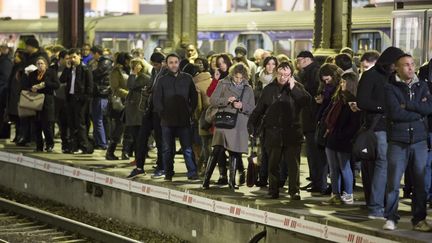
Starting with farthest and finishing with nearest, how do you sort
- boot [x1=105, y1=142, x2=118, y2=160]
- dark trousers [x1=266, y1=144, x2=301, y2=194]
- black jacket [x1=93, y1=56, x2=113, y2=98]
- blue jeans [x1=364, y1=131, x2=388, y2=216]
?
black jacket [x1=93, y1=56, x2=113, y2=98] → boot [x1=105, y1=142, x2=118, y2=160] → dark trousers [x1=266, y1=144, x2=301, y2=194] → blue jeans [x1=364, y1=131, x2=388, y2=216]

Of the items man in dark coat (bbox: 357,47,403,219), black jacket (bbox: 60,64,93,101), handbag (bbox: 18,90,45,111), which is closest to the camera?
man in dark coat (bbox: 357,47,403,219)

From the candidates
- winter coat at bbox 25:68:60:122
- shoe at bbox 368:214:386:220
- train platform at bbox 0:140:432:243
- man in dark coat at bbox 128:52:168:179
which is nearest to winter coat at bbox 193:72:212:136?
man in dark coat at bbox 128:52:168:179

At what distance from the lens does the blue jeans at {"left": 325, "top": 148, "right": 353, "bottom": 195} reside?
12805 mm

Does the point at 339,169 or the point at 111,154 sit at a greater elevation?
the point at 339,169

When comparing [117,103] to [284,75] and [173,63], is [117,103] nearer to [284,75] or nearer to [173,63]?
[173,63]

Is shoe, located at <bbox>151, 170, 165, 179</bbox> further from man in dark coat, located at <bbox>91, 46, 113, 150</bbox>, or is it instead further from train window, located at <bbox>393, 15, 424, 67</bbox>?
train window, located at <bbox>393, 15, 424, 67</bbox>

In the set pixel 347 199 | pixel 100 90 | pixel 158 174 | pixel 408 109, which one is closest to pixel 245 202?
pixel 347 199

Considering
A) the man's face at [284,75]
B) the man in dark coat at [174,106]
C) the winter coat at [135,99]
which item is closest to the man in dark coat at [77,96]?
the winter coat at [135,99]

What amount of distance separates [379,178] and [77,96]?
762 centimetres

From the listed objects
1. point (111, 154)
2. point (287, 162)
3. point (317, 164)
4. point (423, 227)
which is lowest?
point (111, 154)

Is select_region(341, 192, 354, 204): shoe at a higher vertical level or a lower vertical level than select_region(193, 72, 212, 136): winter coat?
lower

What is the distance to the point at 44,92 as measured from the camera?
18.7 m

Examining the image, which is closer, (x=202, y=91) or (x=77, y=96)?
(x=202, y=91)

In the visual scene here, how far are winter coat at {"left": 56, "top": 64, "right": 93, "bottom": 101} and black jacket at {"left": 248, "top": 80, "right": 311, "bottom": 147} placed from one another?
18.7 ft
